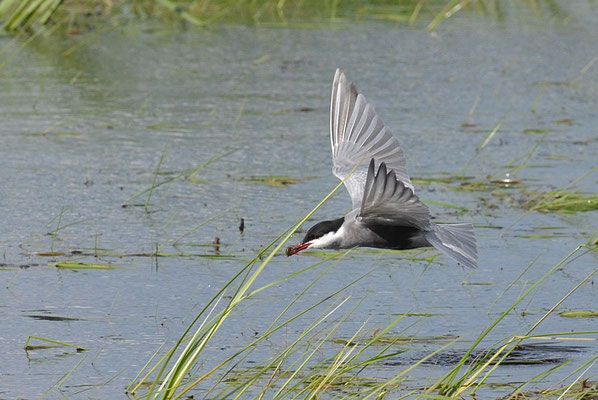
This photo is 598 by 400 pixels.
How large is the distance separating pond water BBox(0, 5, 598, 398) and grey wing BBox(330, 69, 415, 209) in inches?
16.1

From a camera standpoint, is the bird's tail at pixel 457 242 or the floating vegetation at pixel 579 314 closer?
the bird's tail at pixel 457 242

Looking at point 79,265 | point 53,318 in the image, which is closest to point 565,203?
point 79,265

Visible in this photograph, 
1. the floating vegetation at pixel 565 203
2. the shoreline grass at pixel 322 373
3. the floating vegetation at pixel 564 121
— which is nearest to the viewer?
the shoreline grass at pixel 322 373

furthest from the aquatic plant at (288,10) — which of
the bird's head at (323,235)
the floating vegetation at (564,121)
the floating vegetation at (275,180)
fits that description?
the bird's head at (323,235)

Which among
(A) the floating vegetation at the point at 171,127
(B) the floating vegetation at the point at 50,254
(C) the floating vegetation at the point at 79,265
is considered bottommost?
(A) the floating vegetation at the point at 171,127

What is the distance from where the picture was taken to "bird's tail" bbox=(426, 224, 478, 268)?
3.62 m

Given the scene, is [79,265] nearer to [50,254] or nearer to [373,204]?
[50,254]

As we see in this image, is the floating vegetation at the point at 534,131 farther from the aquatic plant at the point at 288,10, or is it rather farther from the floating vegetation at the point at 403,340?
the floating vegetation at the point at 403,340

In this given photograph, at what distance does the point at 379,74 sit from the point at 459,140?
1.56 meters

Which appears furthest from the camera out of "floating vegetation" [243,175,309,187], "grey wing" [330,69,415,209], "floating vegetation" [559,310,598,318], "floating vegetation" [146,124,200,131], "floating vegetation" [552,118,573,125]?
"floating vegetation" [552,118,573,125]

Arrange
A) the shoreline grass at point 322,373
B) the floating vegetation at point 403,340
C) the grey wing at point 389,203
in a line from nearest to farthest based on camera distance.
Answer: the shoreline grass at point 322,373
the grey wing at point 389,203
the floating vegetation at point 403,340

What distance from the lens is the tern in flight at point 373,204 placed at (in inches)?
130

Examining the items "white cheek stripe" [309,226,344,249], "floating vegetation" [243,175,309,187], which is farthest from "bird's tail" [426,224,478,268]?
"floating vegetation" [243,175,309,187]

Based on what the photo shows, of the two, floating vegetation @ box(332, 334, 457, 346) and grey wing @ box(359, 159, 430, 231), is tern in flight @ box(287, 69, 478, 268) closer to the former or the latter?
grey wing @ box(359, 159, 430, 231)
